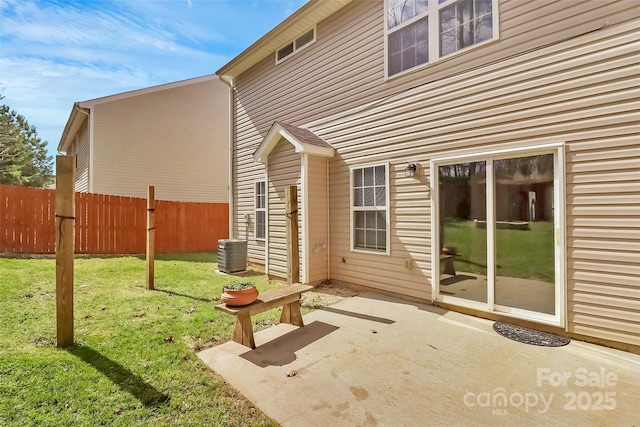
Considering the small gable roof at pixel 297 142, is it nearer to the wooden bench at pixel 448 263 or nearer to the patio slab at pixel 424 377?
the wooden bench at pixel 448 263

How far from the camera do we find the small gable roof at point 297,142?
5941 mm

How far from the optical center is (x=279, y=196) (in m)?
7.05

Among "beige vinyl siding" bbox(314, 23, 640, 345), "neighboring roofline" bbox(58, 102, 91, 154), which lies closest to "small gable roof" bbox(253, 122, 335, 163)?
"beige vinyl siding" bbox(314, 23, 640, 345)

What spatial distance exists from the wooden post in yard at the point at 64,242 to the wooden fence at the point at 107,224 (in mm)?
7215

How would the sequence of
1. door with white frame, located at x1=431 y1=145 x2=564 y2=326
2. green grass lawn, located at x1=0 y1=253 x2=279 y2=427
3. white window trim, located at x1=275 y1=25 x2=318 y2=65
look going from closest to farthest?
green grass lawn, located at x1=0 y1=253 x2=279 y2=427 → door with white frame, located at x1=431 y1=145 x2=564 y2=326 → white window trim, located at x1=275 y1=25 x2=318 y2=65

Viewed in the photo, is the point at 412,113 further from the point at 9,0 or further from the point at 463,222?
the point at 9,0

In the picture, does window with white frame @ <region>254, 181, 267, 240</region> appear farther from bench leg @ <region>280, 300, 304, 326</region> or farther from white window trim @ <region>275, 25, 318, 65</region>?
bench leg @ <region>280, 300, 304, 326</region>

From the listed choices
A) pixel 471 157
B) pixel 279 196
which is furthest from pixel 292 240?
pixel 471 157

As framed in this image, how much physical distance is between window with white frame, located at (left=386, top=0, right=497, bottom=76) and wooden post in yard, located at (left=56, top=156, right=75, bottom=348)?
5.24 meters

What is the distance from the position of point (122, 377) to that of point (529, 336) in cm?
451

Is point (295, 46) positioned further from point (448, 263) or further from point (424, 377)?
point (424, 377)

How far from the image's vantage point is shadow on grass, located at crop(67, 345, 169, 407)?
239 centimetres

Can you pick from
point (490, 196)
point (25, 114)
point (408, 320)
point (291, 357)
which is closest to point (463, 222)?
point (490, 196)

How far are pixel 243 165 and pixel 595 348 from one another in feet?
27.6
